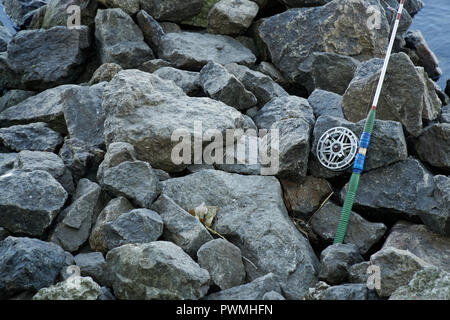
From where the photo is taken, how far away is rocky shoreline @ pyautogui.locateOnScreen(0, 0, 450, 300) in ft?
12.1

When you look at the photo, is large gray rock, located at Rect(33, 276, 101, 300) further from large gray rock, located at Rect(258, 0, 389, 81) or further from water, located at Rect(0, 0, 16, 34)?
water, located at Rect(0, 0, 16, 34)

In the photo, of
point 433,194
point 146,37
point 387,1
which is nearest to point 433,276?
point 433,194

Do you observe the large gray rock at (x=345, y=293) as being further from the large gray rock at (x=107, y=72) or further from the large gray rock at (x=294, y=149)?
the large gray rock at (x=107, y=72)

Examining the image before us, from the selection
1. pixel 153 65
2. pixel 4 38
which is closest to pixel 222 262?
pixel 153 65

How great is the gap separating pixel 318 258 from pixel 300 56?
2844 mm

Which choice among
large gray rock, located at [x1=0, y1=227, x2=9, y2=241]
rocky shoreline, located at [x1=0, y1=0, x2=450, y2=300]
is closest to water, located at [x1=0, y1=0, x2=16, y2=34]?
rocky shoreline, located at [x1=0, y1=0, x2=450, y2=300]

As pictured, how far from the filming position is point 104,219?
4.27 m

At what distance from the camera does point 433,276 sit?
342 cm

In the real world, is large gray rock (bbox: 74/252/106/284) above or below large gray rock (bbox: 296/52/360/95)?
below

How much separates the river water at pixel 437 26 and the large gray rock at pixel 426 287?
4684mm

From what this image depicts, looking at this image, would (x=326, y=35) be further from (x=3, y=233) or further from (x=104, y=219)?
(x=3, y=233)

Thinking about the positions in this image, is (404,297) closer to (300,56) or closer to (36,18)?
(300,56)

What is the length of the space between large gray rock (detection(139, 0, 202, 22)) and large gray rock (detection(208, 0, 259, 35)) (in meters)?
0.26

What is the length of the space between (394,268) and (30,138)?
3.42 m
